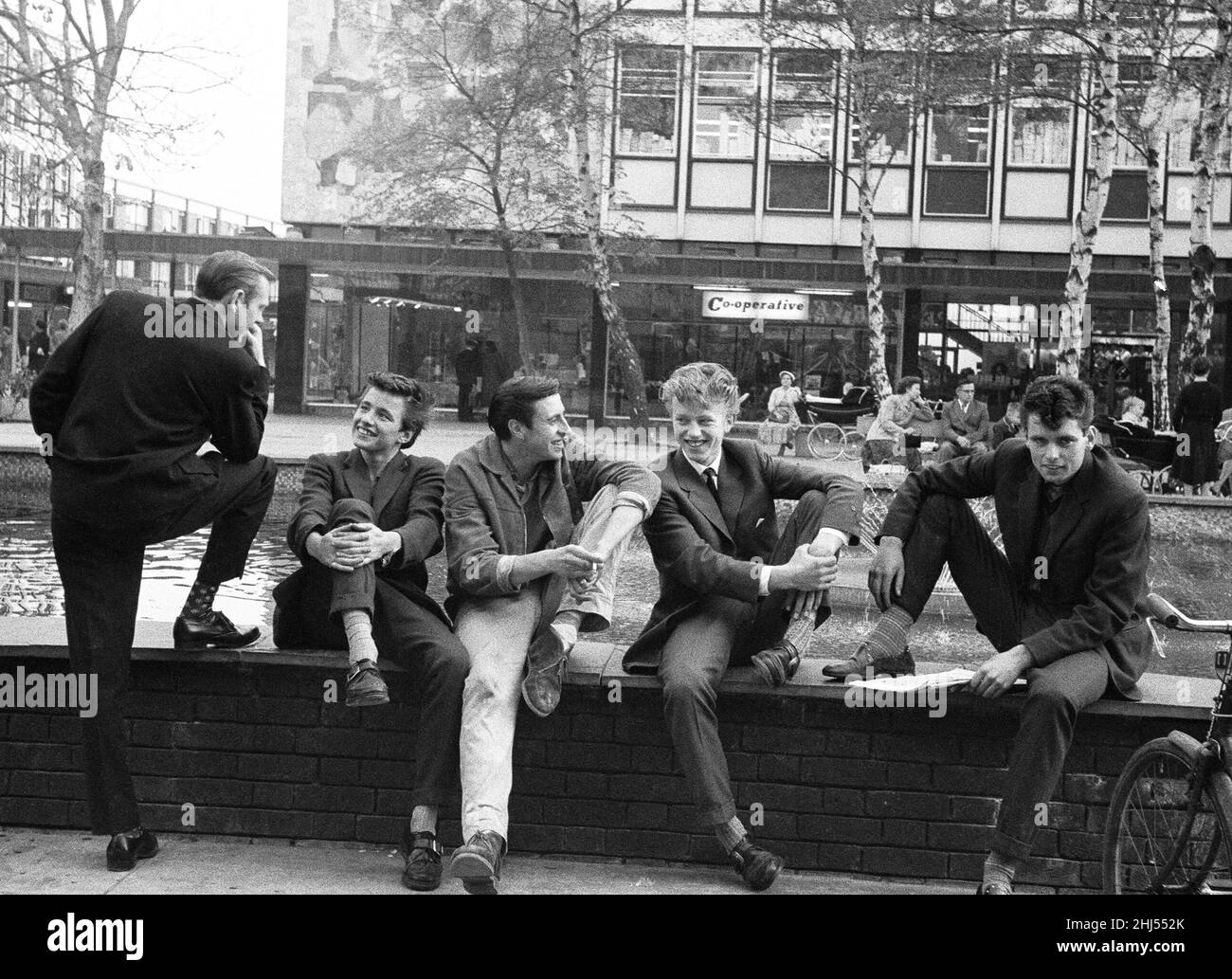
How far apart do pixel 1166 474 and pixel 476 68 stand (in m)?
17.4

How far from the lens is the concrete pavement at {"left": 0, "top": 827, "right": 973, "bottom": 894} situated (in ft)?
14.7

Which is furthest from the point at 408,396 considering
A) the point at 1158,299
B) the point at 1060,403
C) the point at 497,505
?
the point at 1158,299

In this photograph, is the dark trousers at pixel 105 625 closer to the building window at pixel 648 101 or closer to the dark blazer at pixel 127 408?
the dark blazer at pixel 127 408

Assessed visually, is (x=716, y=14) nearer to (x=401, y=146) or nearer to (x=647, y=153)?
(x=647, y=153)

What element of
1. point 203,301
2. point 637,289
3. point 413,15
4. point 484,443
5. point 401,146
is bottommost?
point 484,443

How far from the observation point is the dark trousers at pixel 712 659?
4.51 metres

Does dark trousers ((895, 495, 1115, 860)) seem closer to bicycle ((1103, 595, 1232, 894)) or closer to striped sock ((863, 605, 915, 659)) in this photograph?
striped sock ((863, 605, 915, 659))

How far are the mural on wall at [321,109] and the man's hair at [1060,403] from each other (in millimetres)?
33482

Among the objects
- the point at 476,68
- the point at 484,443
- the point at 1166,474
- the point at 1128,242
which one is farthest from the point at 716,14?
the point at 484,443

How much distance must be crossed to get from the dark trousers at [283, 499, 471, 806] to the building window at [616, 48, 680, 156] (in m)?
24.9

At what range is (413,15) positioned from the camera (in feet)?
106

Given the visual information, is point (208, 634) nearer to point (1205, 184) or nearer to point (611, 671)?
point (611, 671)

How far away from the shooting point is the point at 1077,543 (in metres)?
4.64

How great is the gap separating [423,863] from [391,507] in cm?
120
